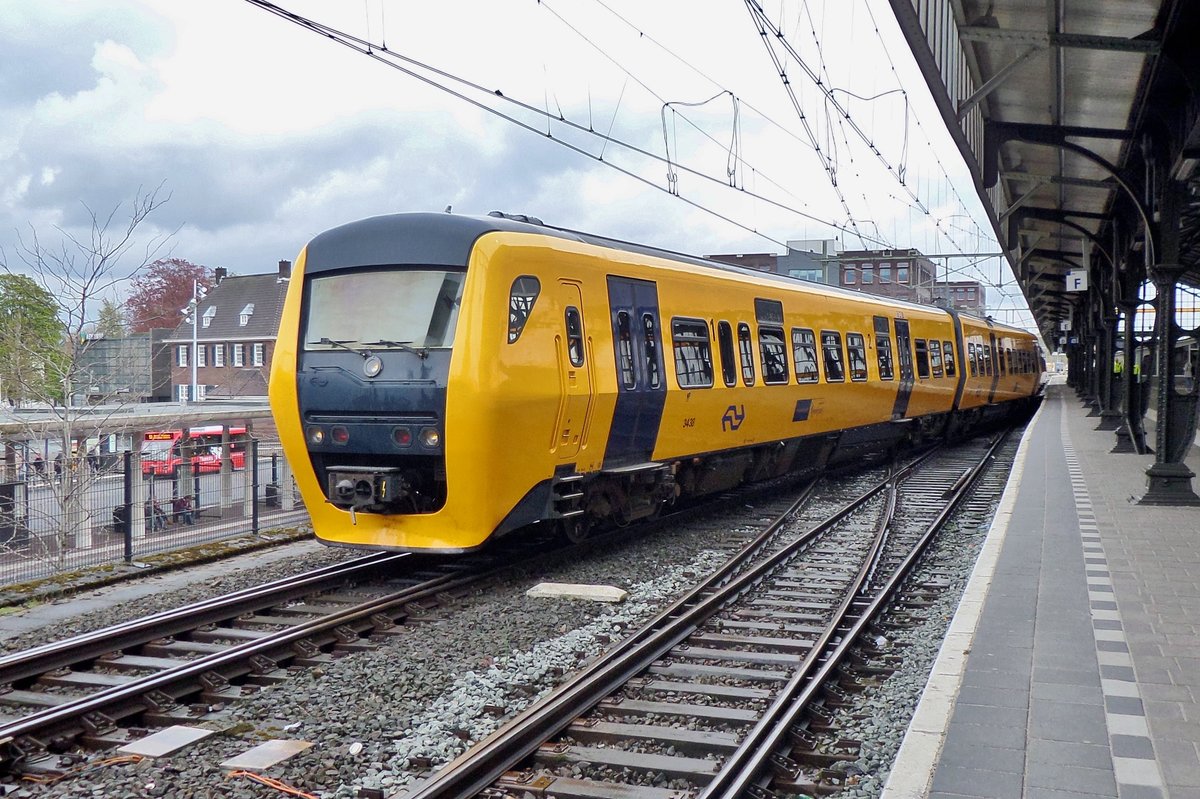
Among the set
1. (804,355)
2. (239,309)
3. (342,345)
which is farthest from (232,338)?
(342,345)

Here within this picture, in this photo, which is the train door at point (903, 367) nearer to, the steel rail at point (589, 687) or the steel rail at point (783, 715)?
the steel rail at point (589, 687)

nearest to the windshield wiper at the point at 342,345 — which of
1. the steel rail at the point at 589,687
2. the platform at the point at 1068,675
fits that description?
the steel rail at the point at 589,687

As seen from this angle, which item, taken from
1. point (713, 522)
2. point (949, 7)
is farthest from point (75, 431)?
point (949, 7)

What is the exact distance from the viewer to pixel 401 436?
853 cm

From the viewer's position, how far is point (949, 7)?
8.80 metres

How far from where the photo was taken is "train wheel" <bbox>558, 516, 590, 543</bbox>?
396 inches

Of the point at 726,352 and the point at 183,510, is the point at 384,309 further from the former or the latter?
the point at 726,352

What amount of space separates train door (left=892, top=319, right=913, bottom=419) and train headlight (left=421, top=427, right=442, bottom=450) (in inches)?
467

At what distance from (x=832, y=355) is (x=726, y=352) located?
3.76 metres

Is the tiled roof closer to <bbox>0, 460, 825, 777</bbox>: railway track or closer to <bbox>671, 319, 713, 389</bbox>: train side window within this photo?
<bbox>671, 319, 713, 389</bbox>: train side window

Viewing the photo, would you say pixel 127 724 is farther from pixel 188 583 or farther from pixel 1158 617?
pixel 1158 617

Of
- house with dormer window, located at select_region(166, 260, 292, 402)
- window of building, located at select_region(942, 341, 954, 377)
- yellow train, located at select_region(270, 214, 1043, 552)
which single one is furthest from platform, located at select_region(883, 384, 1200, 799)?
house with dormer window, located at select_region(166, 260, 292, 402)

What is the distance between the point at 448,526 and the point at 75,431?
5.21 meters

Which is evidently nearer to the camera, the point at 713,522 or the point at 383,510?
the point at 383,510
